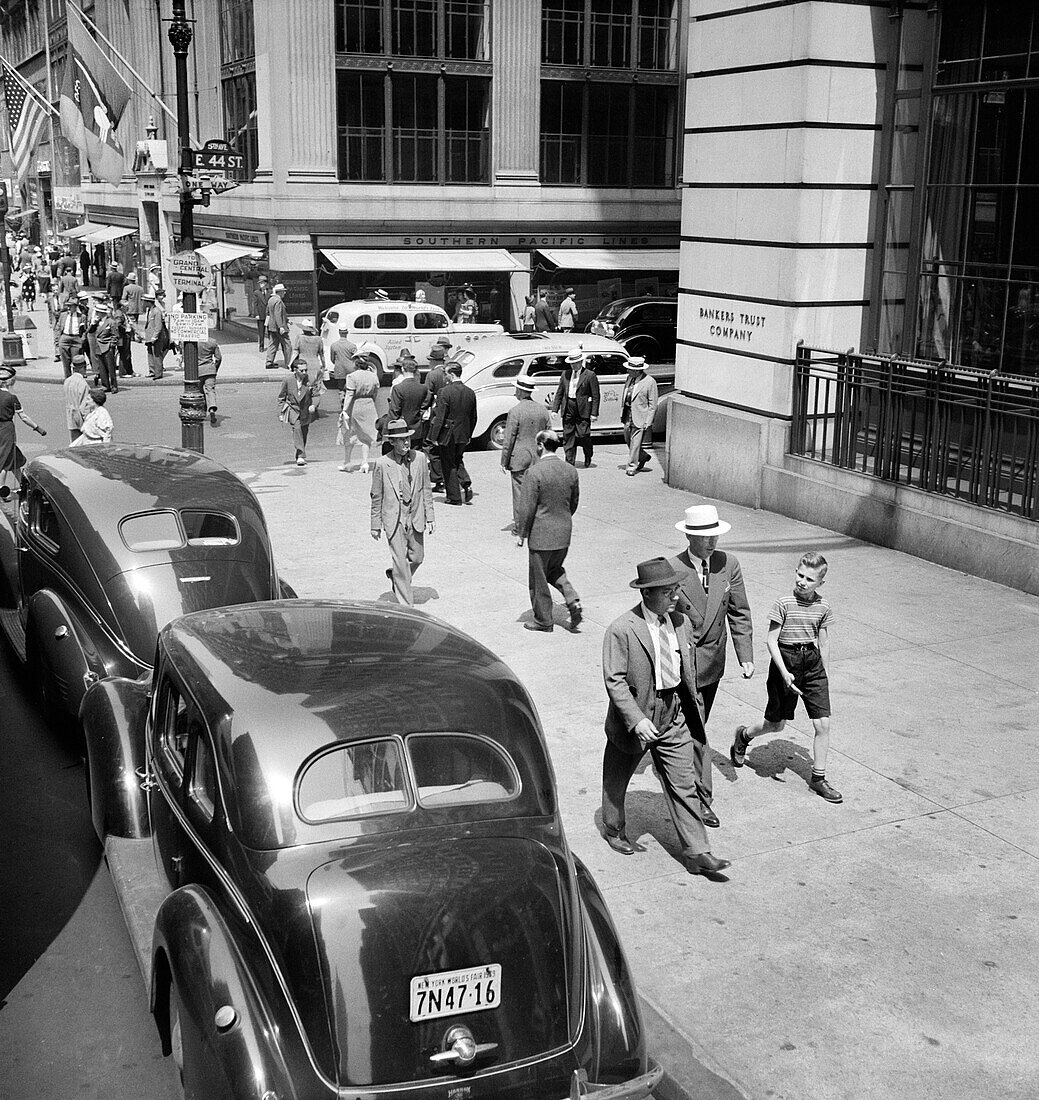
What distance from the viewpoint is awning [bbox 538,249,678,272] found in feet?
131

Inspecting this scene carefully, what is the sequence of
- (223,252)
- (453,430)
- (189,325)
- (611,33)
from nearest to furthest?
(453,430) < (189,325) < (223,252) < (611,33)

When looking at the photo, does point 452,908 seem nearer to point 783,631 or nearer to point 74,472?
point 783,631

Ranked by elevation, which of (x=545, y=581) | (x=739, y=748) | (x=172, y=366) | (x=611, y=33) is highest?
(x=611, y=33)

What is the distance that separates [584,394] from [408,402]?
9.96 ft

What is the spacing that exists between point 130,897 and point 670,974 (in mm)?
2697

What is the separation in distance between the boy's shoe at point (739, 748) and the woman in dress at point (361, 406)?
437 inches

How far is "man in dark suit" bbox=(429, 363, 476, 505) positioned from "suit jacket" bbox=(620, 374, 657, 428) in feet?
9.34

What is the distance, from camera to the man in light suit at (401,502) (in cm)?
1144

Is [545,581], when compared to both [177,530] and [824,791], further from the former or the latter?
[824,791]

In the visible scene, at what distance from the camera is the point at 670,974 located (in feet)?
20.7

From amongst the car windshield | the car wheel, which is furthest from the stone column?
the car windshield

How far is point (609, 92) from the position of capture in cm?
4088

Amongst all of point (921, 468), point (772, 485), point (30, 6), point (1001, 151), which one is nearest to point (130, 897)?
point (921, 468)

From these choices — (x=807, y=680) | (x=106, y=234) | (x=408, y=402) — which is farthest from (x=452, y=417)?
(x=106, y=234)
